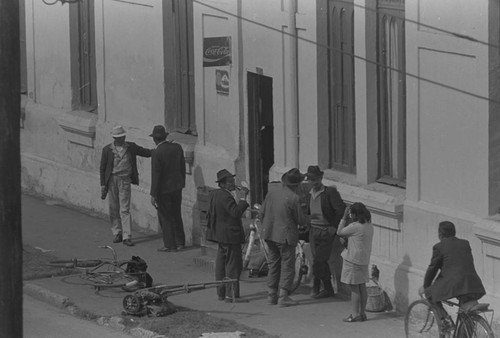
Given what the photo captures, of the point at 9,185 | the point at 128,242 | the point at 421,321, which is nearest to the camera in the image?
the point at 9,185

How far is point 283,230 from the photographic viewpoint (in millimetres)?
15016

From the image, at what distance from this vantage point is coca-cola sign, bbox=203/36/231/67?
1797 centimetres

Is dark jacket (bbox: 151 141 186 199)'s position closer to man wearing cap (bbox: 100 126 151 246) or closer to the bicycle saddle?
man wearing cap (bbox: 100 126 151 246)

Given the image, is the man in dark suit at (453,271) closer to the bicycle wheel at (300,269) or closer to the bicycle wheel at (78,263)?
the bicycle wheel at (300,269)

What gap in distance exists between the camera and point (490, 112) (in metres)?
13.6

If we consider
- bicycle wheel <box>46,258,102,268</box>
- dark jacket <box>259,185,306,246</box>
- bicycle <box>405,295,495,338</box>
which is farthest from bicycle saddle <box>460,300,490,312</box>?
bicycle wheel <box>46,258,102,268</box>

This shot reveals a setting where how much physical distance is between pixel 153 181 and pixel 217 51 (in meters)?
1.99

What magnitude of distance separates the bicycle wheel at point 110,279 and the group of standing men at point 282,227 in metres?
1.12

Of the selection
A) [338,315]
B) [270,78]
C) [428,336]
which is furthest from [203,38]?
[428,336]

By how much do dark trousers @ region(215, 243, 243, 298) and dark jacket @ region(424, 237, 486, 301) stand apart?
3200mm

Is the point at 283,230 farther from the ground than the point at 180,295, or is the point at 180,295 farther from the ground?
the point at 283,230

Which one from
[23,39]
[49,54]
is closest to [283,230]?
[49,54]

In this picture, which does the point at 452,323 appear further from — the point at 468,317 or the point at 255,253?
the point at 255,253

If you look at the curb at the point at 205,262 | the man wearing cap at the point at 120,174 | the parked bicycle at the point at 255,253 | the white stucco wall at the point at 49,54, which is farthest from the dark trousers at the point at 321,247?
the white stucco wall at the point at 49,54
